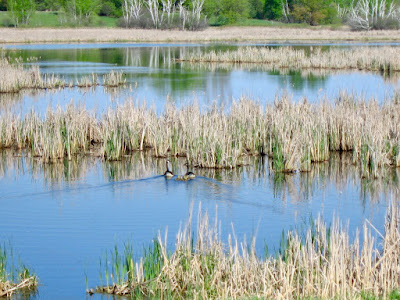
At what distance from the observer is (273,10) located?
3388 inches

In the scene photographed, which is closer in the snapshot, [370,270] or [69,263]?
[370,270]

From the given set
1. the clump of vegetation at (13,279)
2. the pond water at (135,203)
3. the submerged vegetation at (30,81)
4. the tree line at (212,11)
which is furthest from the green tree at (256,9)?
the clump of vegetation at (13,279)

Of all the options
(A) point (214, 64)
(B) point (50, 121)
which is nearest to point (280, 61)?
(A) point (214, 64)

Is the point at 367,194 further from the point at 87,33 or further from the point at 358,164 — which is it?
the point at 87,33

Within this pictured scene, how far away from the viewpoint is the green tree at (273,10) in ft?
277

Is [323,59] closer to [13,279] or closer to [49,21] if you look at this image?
[13,279]

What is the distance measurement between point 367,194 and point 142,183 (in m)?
3.63

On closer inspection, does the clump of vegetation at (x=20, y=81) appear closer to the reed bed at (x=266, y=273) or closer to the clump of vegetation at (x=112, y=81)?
the clump of vegetation at (x=112, y=81)

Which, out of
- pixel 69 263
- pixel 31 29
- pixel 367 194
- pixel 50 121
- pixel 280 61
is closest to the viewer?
pixel 69 263

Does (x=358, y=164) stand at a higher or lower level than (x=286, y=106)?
lower

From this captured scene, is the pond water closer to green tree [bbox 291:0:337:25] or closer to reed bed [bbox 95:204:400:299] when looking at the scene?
reed bed [bbox 95:204:400:299]

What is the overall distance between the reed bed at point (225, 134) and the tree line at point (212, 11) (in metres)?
47.5

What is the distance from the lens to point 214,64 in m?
32.0

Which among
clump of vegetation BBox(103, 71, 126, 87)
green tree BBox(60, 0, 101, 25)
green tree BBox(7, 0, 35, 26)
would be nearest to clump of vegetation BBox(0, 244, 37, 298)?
clump of vegetation BBox(103, 71, 126, 87)
